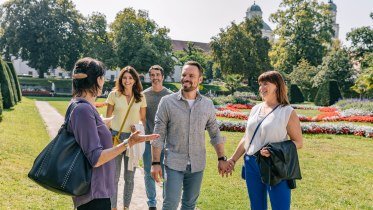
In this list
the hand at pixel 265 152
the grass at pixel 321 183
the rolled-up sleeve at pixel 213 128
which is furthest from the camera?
the grass at pixel 321 183

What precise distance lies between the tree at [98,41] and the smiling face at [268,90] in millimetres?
44971

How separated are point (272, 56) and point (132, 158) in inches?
2031

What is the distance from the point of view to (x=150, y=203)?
5.52 meters

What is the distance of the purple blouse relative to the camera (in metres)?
2.57

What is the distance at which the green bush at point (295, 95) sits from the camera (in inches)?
1515

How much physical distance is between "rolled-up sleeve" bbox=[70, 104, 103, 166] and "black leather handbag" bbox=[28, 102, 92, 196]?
0.04 m

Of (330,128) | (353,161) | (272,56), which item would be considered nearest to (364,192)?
(353,161)

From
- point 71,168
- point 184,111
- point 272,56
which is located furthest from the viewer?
point 272,56

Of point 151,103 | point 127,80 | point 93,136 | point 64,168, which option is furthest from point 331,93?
point 64,168

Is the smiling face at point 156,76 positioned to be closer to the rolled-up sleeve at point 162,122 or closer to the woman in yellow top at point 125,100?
the woman in yellow top at point 125,100

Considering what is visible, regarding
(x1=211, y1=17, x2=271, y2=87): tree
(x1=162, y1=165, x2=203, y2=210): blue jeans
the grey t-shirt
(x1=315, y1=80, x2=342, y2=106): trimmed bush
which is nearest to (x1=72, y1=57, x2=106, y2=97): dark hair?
(x1=162, y1=165, x2=203, y2=210): blue jeans

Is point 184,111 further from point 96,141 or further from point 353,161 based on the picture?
point 353,161

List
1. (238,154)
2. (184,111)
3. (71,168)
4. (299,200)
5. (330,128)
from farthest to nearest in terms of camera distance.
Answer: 1. (330,128)
2. (299,200)
3. (238,154)
4. (184,111)
5. (71,168)

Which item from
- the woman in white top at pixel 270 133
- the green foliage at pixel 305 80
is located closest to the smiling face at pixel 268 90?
the woman in white top at pixel 270 133
